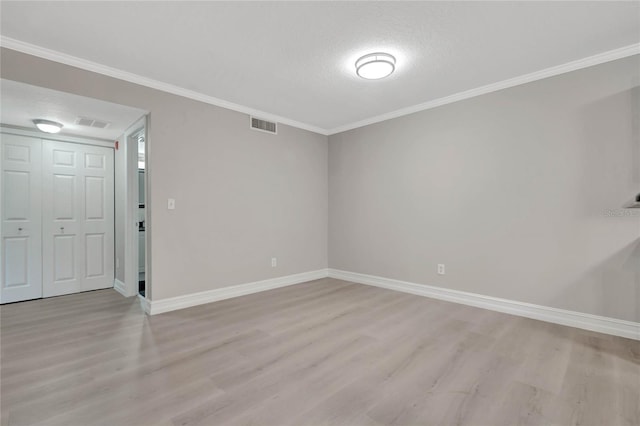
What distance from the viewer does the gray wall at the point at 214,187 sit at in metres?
3.09

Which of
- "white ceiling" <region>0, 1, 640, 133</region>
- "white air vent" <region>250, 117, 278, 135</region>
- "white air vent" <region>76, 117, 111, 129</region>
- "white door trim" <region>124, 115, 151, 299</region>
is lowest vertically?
"white door trim" <region>124, 115, 151, 299</region>

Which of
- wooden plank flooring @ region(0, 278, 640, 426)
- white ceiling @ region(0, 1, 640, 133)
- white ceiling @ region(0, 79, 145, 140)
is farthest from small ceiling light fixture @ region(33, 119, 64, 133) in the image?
wooden plank flooring @ region(0, 278, 640, 426)

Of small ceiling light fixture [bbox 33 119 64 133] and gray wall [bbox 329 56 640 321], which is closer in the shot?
gray wall [bbox 329 56 640 321]

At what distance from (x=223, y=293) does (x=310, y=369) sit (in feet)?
6.91

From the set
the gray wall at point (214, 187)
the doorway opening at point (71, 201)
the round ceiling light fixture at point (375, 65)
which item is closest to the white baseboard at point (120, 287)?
the doorway opening at point (71, 201)

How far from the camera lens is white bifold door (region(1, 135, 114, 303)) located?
12.1 ft

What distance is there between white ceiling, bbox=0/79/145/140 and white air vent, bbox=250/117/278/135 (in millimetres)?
1401

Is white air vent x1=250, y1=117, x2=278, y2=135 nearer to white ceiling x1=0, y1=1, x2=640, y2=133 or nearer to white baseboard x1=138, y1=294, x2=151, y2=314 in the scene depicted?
white ceiling x1=0, y1=1, x2=640, y2=133

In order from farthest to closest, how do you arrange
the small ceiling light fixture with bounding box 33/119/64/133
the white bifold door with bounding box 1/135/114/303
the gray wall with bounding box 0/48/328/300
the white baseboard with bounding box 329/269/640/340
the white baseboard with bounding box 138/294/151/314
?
1. the white bifold door with bounding box 1/135/114/303
2. the small ceiling light fixture with bounding box 33/119/64/133
3. the white baseboard with bounding box 138/294/151/314
4. the gray wall with bounding box 0/48/328/300
5. the white baseboard with bounding box 329/269/640/340

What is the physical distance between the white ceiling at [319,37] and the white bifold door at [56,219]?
2.10m

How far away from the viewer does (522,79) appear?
10.3ft

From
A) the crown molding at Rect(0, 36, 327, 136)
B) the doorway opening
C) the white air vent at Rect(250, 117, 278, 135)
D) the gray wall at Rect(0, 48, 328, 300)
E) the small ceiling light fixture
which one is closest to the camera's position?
the crown molding at Rect(0, 36, 327, 136)

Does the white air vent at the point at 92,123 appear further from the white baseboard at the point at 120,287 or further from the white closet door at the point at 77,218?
the white baseboard at the point at 120,287

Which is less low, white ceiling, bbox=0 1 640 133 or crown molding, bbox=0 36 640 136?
white ceiling, bbox=0 1 640 133
